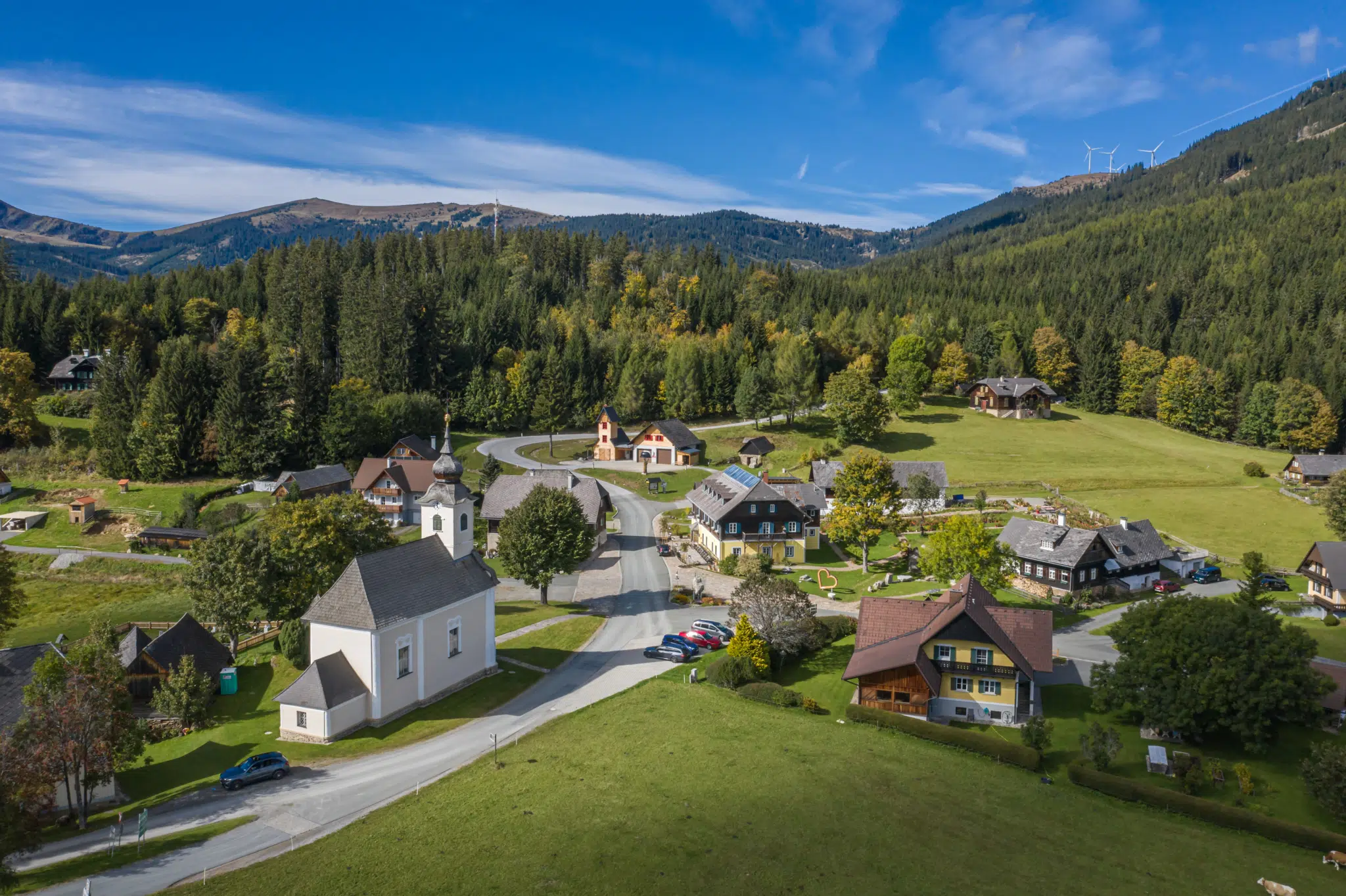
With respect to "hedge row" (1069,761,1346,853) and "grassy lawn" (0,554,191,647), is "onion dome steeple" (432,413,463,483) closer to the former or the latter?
"grassy lawn" (0,554,191,647)

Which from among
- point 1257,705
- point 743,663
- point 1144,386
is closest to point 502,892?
point 743,663

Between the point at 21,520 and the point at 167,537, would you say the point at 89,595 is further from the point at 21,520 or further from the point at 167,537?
the point at 21,520

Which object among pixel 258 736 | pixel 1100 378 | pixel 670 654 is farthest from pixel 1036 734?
pixel 1100 378

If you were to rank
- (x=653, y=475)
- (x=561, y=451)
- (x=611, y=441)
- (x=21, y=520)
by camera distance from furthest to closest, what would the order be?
(x=561, y=451), (x=611, y=441), (x=653, y=475), (x=21, y=520)

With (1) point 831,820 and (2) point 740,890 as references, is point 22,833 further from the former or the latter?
(1) point 831,820

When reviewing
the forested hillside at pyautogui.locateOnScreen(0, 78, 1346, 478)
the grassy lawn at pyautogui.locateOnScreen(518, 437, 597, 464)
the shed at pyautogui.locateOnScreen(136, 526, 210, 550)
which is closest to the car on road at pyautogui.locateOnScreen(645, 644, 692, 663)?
the shed at pyautogui.locateOnScreen(136, 526, 210, 550)

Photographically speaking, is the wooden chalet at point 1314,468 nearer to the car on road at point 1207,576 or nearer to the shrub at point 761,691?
the car on road at point 1207,576

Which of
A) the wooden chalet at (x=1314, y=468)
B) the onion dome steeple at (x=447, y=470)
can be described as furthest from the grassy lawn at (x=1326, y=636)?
the onion dome steeple at (x=447, y=470)
